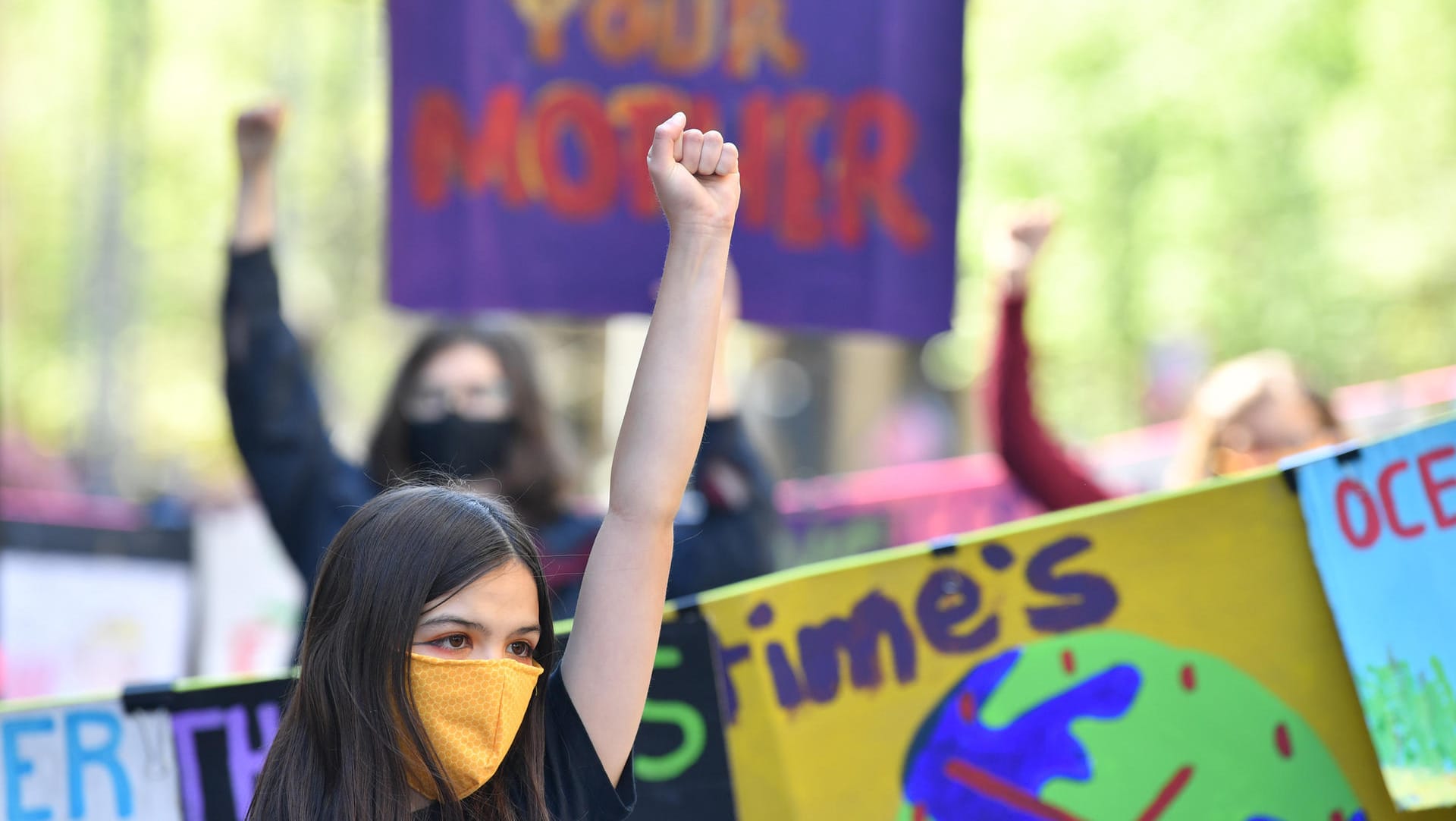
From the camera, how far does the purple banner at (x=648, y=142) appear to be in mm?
3867

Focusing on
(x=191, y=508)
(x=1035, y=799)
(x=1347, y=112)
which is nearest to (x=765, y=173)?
(x=1035, y=799)

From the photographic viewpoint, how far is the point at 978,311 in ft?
57.8

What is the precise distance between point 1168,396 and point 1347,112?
5968 millimetres

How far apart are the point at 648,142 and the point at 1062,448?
121 cm

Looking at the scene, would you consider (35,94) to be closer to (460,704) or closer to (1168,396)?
(1168,396)

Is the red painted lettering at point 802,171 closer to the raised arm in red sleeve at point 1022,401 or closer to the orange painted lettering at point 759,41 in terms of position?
the orange painted lettering at point 759,41

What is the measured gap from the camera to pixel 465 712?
1.85 m

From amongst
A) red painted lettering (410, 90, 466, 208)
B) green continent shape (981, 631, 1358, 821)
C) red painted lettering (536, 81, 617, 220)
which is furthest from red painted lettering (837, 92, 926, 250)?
green continent shape (981, 631, 1358, 821)

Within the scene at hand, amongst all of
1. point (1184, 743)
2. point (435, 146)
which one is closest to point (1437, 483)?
point (1184, 743)

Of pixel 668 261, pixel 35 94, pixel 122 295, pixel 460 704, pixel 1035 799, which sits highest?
pixel 35 94

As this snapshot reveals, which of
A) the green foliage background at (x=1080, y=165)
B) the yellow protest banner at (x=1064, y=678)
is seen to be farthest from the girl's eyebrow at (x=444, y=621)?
the green foliage background at (x=1080, y=165)

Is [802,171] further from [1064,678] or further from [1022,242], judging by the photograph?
[1064,678]

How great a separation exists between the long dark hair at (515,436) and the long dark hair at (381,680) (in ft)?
4.78

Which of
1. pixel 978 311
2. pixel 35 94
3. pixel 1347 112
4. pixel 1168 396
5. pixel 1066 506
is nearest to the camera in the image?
pixel 1066 506
